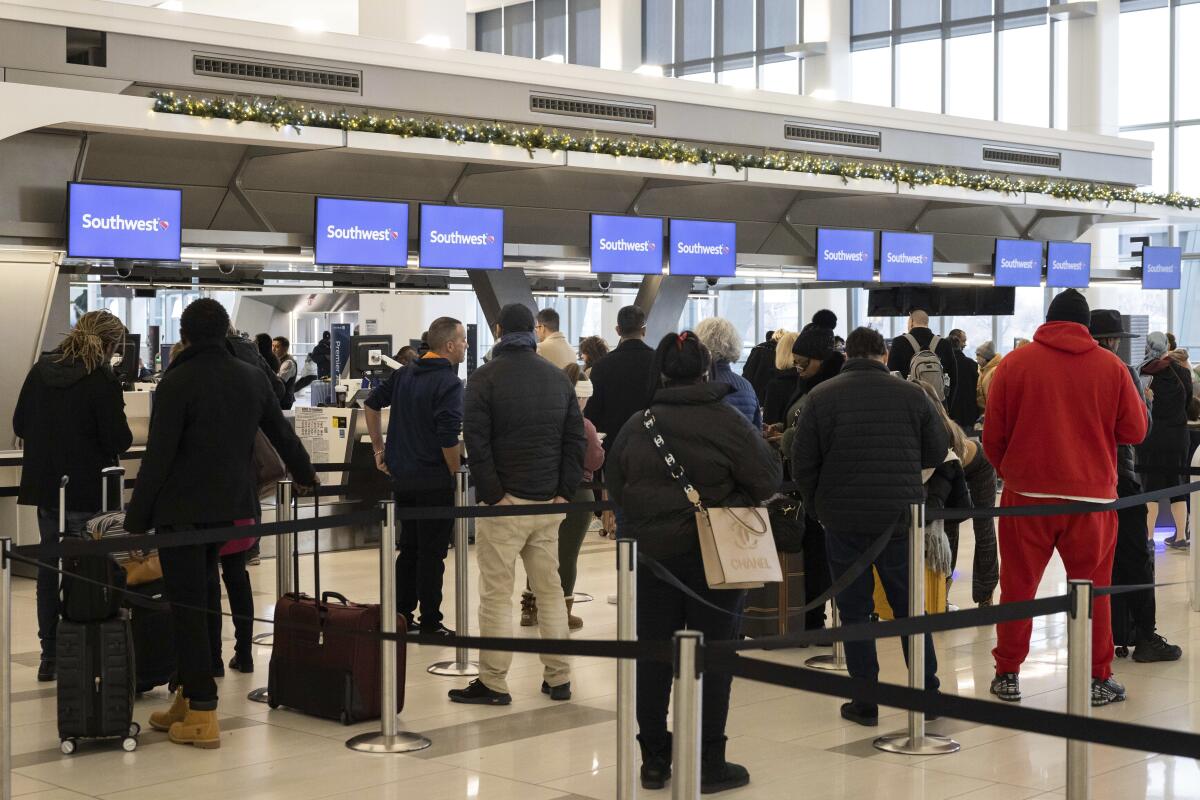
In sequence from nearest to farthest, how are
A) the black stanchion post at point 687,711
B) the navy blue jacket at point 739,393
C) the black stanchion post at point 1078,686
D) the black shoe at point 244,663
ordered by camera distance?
the black stanchion post at point 687,711, the black stanchion post at point 1078,686, the black shoe at point 244,663, the navy blue jacket at point 739,393

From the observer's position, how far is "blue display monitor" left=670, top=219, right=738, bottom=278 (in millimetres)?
12453

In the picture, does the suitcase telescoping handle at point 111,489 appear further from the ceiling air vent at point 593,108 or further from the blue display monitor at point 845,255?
the blue display monitor at point 845,255

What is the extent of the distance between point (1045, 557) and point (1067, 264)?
11.7m

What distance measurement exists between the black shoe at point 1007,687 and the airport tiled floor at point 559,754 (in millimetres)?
219

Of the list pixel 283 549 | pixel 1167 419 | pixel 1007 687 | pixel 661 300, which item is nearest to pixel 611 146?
pixel 661 300

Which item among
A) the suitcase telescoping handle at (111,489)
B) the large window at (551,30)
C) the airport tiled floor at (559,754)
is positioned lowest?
the airport tiled floor at (559,754)

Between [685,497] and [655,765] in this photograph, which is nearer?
[685,497]

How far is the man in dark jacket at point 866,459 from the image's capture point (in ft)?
17.7

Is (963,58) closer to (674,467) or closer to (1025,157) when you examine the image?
(1025,157)

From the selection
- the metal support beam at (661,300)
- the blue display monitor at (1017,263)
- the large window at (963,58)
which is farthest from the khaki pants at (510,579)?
the large window at (963,58)

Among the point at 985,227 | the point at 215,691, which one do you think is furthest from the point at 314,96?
the point at 985,227

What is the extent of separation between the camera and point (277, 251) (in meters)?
10.6

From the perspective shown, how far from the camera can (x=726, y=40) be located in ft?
88.7

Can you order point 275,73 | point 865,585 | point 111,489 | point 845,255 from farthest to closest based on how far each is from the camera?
point 845,255 < point 275,73 < point 111,489 < point 865,585
